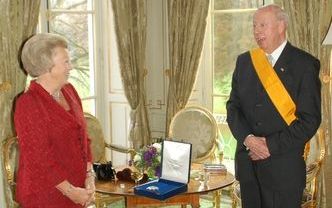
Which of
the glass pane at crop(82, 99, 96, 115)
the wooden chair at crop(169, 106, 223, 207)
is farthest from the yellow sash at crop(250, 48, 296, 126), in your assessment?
the glass pane at crop(82, 99, 96, 115)

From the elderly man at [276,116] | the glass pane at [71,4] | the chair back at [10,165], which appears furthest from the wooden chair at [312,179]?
the glass pane at [71,4]

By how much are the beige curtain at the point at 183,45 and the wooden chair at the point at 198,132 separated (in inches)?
15.2

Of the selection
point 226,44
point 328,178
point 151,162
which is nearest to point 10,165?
point 151,162

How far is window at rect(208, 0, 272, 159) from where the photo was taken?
4.29 metres

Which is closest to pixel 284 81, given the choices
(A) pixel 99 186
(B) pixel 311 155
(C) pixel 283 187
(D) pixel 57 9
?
(C) pixel 283 187

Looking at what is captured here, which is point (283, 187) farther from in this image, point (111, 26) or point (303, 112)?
point (111, 26)

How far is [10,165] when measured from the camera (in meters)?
3.36

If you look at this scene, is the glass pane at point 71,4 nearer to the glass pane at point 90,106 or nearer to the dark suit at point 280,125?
the glass pane at point 90,106

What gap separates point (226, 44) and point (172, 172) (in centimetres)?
187

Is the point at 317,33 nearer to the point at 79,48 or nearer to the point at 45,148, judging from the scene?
the point at 79,48

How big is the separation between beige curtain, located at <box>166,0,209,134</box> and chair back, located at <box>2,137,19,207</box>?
1.60 metres

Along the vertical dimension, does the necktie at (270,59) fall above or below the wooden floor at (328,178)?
above

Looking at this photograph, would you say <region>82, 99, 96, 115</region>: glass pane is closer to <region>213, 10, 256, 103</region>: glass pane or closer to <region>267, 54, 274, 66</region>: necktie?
<region>213, 10, 256, 103</region>: glass pane

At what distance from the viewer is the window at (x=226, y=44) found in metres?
4.29
